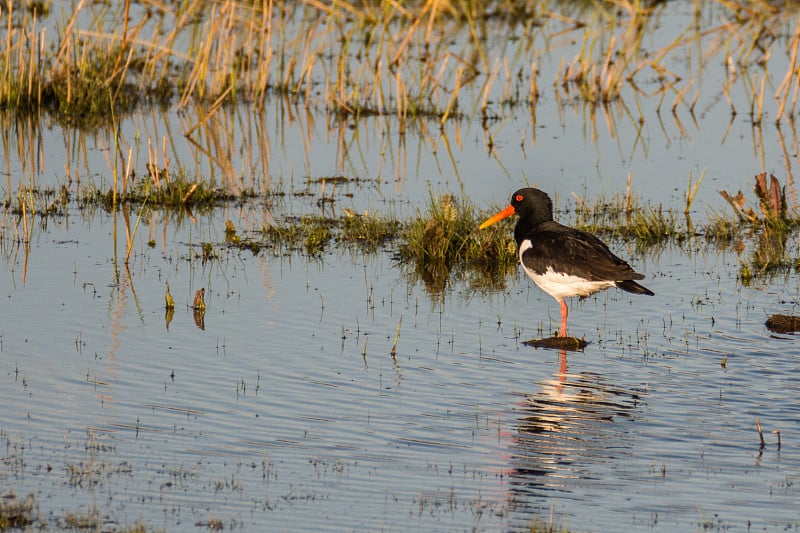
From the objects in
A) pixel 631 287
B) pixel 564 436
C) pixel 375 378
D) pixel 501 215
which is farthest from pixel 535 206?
pixel 564 436

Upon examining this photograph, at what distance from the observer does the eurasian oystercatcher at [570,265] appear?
444 inches

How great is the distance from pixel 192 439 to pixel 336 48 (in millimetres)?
18515

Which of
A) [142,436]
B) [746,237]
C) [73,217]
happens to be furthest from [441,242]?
[142,436]

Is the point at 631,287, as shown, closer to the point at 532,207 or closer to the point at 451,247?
the point at 532,207

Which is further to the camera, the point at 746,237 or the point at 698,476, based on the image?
the point at 746,237

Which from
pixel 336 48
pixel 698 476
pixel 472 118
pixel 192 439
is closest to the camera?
pixel 698 476

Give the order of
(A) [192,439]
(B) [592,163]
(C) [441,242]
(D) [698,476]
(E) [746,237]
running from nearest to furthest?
1. (D) [698,476]
2. (A) [192,439]
3. (C) [441,242]
4. (E) [746,237]
5. (B) [592,163]

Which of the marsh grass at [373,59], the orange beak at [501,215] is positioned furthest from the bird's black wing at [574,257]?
the marsh grass at [373,59]

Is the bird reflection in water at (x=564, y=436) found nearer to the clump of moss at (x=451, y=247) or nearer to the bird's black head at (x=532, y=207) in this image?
the bird's black head at (x=532, y=207)

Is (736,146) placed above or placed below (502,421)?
above

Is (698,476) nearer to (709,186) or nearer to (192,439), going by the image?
(192,439)

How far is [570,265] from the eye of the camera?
11398 mm

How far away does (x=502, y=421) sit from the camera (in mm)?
9070

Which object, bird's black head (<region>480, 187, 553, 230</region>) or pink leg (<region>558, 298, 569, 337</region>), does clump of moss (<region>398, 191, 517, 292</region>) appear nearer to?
bird's black head (<region>480, 187, 553, 230</region>)
